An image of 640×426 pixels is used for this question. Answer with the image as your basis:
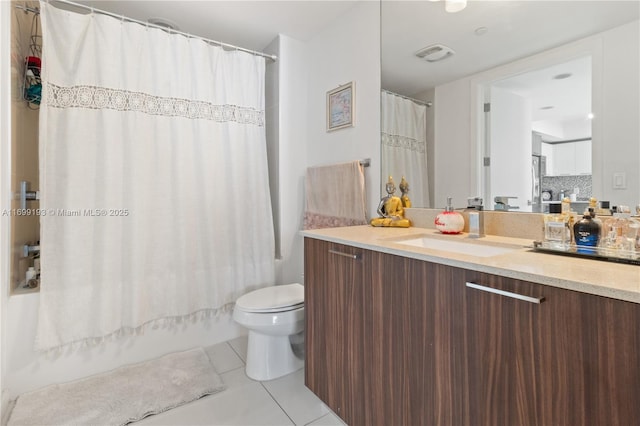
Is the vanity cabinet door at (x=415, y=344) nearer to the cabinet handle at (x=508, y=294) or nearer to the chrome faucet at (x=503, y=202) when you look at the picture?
the cabinet handle at (x=508, y=294)

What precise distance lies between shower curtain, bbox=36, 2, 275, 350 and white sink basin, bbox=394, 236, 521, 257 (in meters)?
1.22

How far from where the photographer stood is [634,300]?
576 millimetres

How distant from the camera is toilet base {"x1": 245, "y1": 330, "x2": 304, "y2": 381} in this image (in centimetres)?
177

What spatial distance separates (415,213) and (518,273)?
3.18ft

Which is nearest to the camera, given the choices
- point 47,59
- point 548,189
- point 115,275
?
point 548,189

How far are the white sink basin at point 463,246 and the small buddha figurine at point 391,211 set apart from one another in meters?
0.23

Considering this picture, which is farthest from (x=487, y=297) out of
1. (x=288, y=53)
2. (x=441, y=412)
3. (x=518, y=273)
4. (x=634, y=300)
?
(x=288, y=53)

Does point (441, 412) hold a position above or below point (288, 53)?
below

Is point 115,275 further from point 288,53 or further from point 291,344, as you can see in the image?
point 288,53

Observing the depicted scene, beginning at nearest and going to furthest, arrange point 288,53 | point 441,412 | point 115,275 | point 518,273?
point 518,273, point 441,412, point 115,275, point 288,53

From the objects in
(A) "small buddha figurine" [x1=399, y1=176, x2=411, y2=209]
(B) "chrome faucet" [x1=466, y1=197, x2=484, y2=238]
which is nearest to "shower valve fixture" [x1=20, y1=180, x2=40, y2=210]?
(A) "small buddha figurine" [x1=399, y1=176, x2=411, y2=209]

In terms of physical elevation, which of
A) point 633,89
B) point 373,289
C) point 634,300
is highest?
point 633,89

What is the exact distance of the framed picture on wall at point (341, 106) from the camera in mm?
1995

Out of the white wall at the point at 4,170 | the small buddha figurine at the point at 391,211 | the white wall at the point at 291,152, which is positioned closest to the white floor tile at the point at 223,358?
the white wall at the point at 291,152
